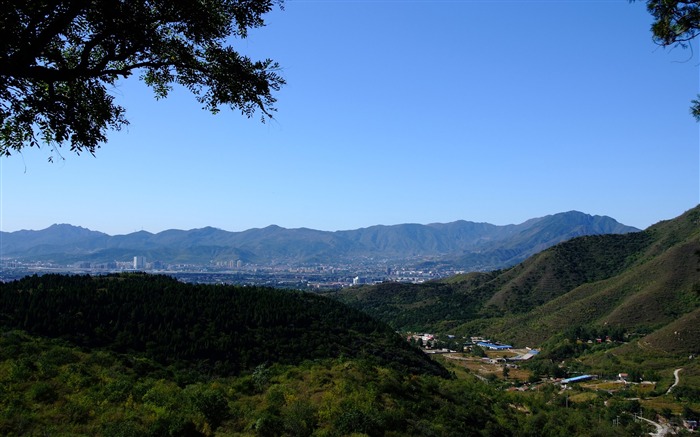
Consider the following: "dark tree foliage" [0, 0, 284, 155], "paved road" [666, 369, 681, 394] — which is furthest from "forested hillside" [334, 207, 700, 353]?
"dark tree foliage" [0, 0, 284, 155]

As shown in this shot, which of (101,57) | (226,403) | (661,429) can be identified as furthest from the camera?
(661,429)

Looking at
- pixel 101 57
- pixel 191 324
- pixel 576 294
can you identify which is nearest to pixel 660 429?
pixel 191 324

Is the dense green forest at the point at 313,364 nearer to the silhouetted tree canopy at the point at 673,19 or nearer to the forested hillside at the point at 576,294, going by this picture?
the forested hillside at the point at 576,294

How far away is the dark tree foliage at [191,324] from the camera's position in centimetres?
3516

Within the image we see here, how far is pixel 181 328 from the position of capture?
128 ft

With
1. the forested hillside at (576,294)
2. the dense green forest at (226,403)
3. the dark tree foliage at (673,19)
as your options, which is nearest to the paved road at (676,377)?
the forested hillside at (576,294)

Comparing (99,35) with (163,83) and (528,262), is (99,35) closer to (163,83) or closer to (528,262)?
(163,83)

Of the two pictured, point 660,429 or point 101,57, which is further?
point 660,429

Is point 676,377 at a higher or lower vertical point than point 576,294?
lower

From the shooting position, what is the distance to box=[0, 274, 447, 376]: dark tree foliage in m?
35.2

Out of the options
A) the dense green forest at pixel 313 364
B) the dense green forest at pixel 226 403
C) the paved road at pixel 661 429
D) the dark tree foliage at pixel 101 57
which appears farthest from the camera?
the paved road at pixel 661 429

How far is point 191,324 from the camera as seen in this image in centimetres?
4050

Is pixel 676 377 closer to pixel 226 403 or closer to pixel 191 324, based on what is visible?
pixel 191 324

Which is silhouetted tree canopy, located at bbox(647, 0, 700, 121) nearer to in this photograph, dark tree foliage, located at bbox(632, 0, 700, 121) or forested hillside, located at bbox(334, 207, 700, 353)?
dark tree foliage, located at bbox(632, 0, 700, 121)
